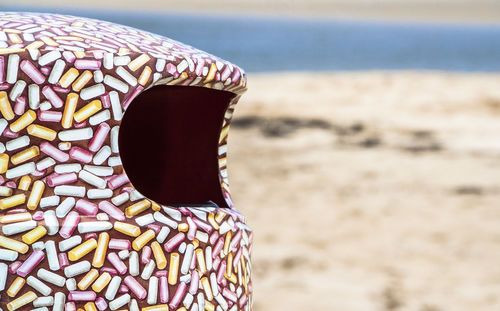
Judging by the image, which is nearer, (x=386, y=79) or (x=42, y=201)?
(x=42, y=201)

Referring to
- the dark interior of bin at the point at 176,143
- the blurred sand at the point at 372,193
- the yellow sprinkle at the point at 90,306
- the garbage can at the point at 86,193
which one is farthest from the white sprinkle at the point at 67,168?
the blurred sand at the point at 372,193

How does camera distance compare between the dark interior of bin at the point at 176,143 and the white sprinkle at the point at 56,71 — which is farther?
the dark interior of bin at the point at 176,143

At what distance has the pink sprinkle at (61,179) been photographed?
3.74ft

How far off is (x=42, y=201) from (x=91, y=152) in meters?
0.10

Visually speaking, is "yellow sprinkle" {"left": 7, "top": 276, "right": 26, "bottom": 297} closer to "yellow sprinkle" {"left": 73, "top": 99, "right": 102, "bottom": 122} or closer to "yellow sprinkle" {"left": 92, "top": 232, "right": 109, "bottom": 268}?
"yellow sprinkle" {"left": 92, "top": 232, "right": 109, "bottom": 268}

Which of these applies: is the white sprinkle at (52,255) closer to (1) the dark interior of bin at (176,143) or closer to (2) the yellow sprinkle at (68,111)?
(2) the yellow sprinkle at (68,111)

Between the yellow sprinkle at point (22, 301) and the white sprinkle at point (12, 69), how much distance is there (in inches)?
12.5

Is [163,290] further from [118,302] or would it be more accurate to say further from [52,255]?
[52,255]

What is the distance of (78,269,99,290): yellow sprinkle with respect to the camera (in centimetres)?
115

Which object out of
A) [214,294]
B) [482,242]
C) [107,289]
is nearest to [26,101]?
[107,289]

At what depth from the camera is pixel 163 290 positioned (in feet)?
3.99

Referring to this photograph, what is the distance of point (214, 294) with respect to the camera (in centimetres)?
130

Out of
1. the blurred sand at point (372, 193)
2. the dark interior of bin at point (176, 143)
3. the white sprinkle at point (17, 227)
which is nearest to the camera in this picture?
the white sprinkle at point (17, 227)

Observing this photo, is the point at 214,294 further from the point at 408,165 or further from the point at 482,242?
the point at 408,165
